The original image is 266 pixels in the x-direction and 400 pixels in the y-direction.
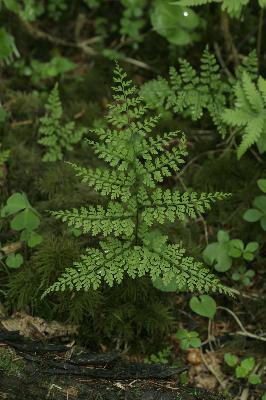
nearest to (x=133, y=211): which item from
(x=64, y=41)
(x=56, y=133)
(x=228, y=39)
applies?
(x=56, y=133)

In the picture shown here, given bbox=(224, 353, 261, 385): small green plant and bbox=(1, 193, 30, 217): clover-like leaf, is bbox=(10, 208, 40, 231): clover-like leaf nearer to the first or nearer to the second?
bbox=(1, 193, 30, 217): clover-like leaf

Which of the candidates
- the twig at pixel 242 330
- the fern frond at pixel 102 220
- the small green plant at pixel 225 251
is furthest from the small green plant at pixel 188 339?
the fern frond at pixel 102 220

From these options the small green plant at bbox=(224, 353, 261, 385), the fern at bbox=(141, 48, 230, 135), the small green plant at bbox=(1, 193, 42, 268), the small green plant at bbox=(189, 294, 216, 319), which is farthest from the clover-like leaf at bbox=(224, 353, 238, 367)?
the fern at bbox=(141, 48, 230, 135)

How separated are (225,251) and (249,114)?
946mm

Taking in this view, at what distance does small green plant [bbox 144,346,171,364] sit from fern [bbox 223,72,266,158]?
136 cm

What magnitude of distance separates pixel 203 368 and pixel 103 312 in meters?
0.78

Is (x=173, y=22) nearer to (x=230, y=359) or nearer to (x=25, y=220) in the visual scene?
(x=25, y=220)

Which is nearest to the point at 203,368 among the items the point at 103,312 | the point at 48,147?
the point at 103,312

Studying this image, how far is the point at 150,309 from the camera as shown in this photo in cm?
342

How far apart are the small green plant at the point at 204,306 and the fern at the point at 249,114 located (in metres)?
0.97

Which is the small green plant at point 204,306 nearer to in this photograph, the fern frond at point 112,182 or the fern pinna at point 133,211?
the fern pinna at point 133,211

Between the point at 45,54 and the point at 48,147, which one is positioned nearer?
the point at 48,147

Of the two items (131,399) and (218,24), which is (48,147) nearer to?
(218,24)

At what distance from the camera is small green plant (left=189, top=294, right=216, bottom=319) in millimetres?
3314
